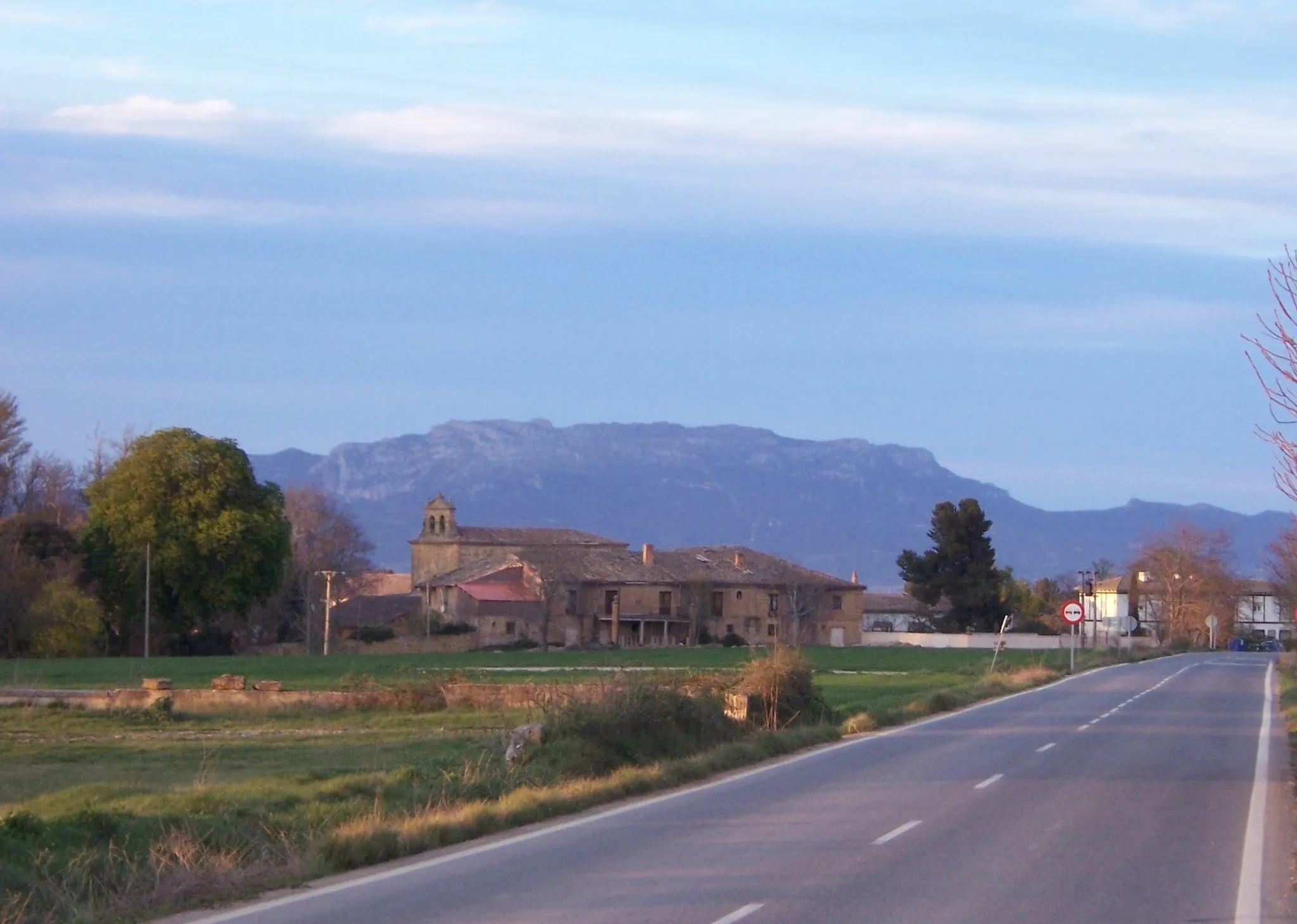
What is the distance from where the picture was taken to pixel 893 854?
1295 centimetres

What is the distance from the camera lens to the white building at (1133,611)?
12006 cm

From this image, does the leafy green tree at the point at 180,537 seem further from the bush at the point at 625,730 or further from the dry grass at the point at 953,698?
the bush at the point at 625,730

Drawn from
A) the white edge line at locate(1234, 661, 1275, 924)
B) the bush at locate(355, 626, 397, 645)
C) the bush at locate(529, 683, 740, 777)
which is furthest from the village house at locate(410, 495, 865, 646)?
the white edge line at locate(1234, 661, 1275, 924)

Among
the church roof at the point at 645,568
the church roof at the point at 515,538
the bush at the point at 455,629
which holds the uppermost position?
the church roof at the point at 515,538

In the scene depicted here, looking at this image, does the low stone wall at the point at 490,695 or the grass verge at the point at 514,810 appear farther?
the low stone wall at the point at 490,695

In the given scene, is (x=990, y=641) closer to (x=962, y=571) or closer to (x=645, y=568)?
(x=962, y=571)

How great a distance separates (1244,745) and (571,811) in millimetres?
13891

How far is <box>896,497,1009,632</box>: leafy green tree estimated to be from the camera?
110250 mm

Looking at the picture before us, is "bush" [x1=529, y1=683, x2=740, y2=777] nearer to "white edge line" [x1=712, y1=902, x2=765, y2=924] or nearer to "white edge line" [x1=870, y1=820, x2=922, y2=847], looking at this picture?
"white edge line" [x1=870, y1=820, x2=922, y2=847]

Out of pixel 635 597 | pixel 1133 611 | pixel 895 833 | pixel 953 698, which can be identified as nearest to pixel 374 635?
pixel 635 597

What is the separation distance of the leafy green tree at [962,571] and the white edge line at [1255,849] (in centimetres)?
8653

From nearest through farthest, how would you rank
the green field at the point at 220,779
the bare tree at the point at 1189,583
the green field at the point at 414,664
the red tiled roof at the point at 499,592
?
the green field at the point at 220,779 < the green field at the point at 414,664 < the red tiled roof at the point at 499,592 < the bare tree at the point at 1189,583

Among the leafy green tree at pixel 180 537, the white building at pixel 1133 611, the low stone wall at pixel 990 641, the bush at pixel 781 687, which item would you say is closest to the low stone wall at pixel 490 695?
the bush at pixel 781 687

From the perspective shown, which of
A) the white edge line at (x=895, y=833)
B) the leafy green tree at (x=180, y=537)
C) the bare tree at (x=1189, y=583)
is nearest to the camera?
the white edge line at (x=895, y=833)
